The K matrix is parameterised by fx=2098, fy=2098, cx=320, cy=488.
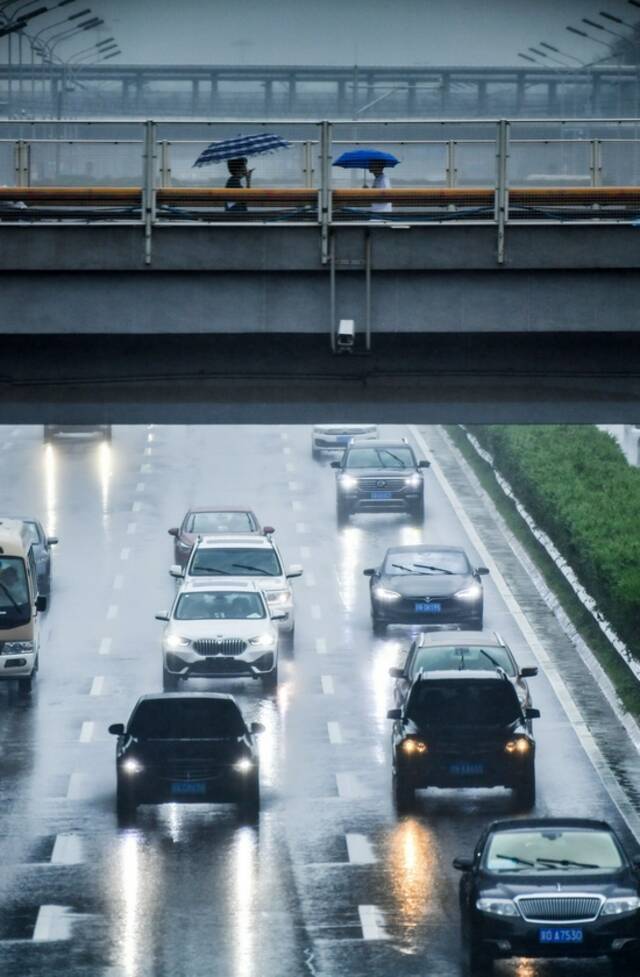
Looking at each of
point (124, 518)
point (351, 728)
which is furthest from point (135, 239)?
point (124, 518)

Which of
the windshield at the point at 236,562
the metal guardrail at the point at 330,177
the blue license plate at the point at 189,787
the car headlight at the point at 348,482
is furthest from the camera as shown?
the car headlight at the point at 348,482

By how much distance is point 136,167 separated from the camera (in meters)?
23.8

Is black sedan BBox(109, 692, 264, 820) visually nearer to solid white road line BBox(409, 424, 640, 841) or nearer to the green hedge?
solid white road line BBox(409, 424, 640, 841)

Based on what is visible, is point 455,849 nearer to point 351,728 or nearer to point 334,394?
point 334,394

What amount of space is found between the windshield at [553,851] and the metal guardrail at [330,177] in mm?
6200

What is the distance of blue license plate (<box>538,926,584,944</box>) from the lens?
18594mm

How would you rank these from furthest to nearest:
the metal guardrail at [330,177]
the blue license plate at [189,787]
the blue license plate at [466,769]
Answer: the blue license plate at [466,769]
the blue license plate at [189,787]
the metal guardrail at [330,177]

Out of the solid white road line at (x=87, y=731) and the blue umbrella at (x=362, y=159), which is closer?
the blue umbrella at (x=362, y=159)

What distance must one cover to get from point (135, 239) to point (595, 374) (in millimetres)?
5289

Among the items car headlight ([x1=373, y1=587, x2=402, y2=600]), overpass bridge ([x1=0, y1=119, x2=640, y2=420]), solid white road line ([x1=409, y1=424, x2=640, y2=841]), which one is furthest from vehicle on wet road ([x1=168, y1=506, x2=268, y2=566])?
overpass bridge ([x1=0, y1=119, x2=640, y2=420])

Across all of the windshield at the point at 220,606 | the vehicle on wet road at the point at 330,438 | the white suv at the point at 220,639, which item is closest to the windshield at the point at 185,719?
the white suv at the point at 220,639

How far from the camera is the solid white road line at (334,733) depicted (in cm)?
3067

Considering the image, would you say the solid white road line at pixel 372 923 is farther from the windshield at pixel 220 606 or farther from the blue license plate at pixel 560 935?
the windshield at pixel 220 606

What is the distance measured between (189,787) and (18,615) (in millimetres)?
9482
